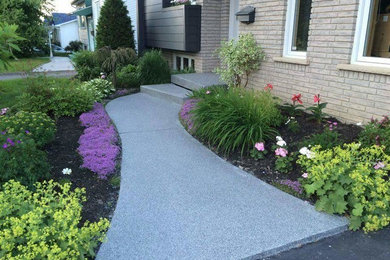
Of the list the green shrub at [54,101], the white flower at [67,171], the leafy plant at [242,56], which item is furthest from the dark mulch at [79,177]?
the leafy plant at [242,56]

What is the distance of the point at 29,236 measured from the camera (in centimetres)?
210

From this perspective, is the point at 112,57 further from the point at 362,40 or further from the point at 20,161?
the point at 362,40

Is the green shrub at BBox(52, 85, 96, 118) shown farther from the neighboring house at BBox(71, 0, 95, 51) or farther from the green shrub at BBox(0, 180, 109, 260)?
the neighboring house at BBox(71, 0, 95, 51)

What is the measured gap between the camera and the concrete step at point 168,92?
723cm

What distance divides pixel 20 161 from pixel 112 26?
28.3ft

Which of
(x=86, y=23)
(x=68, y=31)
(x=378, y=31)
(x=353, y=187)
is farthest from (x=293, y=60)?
(x=68, y=31)

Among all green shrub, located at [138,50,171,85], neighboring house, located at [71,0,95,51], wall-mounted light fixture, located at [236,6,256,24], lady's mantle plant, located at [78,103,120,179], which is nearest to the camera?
lady's mantle plant, located at [78,103,120,179]

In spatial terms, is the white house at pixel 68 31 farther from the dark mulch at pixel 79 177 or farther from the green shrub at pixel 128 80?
the dark mulch at pixel 79 177

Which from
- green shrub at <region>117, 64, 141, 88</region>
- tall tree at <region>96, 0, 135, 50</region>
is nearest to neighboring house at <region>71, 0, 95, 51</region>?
tall tree at <region>96, 0, 135, 50</region>

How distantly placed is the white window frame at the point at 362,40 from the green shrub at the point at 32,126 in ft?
14.4

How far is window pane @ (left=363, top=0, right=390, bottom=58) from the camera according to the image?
169 inches

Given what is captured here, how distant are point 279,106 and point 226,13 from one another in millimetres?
4276

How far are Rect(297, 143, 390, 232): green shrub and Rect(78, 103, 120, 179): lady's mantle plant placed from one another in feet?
7.72

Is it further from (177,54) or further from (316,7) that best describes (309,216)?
(177,54)
